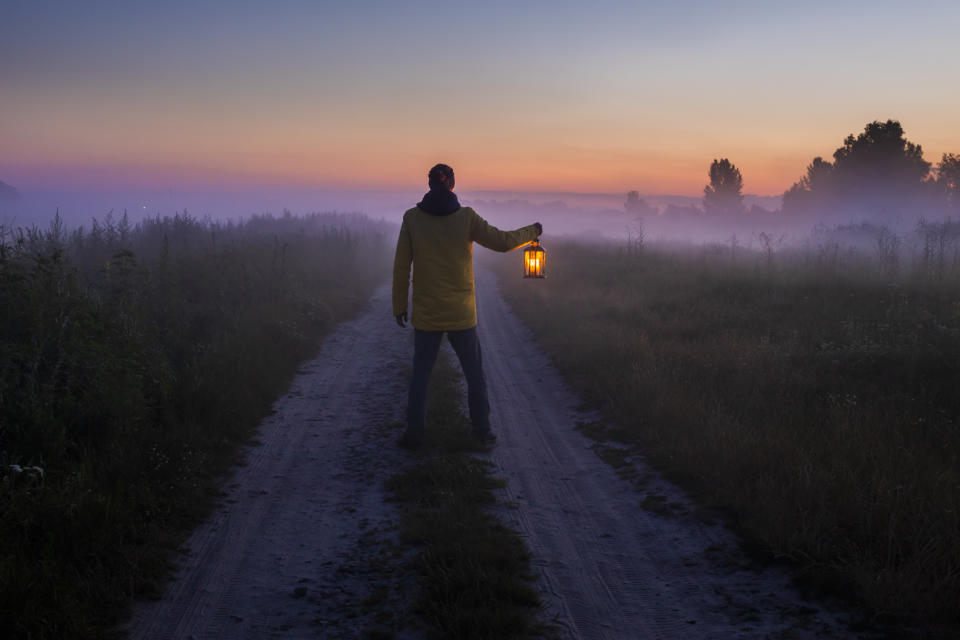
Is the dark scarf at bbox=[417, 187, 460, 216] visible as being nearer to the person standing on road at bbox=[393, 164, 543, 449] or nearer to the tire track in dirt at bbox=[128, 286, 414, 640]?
the person standing on road at bbox=[393, 164, 543, 449]

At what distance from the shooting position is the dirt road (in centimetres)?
309

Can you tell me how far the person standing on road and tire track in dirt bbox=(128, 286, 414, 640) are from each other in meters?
0.94

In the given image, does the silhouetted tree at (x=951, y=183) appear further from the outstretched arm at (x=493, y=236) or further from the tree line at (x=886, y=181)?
the outstretched arm at (x=493, y=236)

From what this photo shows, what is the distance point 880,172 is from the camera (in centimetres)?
3844

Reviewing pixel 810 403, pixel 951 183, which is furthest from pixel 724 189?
pixel 810 403

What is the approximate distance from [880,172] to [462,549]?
45.4 m

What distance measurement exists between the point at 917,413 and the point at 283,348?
8927 mm

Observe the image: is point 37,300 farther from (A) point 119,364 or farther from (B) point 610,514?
(B) point 610,514

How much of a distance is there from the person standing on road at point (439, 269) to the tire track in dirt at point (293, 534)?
3.09ft

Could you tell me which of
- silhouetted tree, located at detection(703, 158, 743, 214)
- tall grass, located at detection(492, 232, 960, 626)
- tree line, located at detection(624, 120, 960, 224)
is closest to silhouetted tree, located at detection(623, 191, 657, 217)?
silhouetted tree, located at detection(703, 158, 743, 214)

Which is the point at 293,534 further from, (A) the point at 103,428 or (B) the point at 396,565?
(A) the point at 103,428

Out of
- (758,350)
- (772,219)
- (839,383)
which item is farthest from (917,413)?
(772,219)

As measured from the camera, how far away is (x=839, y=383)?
22.5ft

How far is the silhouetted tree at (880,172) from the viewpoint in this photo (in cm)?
3766
